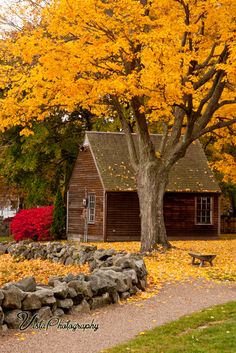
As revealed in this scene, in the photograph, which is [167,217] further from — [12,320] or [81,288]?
[12,320]

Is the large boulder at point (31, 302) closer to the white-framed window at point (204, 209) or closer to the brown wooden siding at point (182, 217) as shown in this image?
the brown wooden siding at point (182, 217)

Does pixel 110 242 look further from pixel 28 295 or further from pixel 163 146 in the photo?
pixel 28 295

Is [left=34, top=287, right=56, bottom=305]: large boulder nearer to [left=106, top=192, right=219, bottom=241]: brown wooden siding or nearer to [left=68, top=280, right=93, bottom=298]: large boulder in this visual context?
[left=68, top=280, right=93, bottom=298]: large boulder

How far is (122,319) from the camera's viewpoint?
1035 cm

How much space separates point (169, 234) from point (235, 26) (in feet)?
51.5

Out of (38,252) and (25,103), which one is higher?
(25,103)

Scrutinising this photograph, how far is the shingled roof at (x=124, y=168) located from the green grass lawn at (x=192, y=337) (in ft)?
62.9

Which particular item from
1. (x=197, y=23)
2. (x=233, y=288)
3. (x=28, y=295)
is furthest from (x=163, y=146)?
(x=28, y=295)

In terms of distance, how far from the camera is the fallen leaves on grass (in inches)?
614

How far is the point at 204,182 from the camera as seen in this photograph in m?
32.2

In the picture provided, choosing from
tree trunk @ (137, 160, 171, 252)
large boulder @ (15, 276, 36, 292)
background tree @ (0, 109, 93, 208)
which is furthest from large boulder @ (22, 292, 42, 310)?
background tree @ (0, 109, 93, 208)

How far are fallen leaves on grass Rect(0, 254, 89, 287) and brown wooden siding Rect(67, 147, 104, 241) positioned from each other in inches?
410

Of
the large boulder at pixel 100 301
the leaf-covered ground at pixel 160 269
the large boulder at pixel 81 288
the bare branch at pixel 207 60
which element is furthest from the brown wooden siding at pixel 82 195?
the large boulder at pixel 81 288

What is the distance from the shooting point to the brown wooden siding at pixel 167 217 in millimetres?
29672
